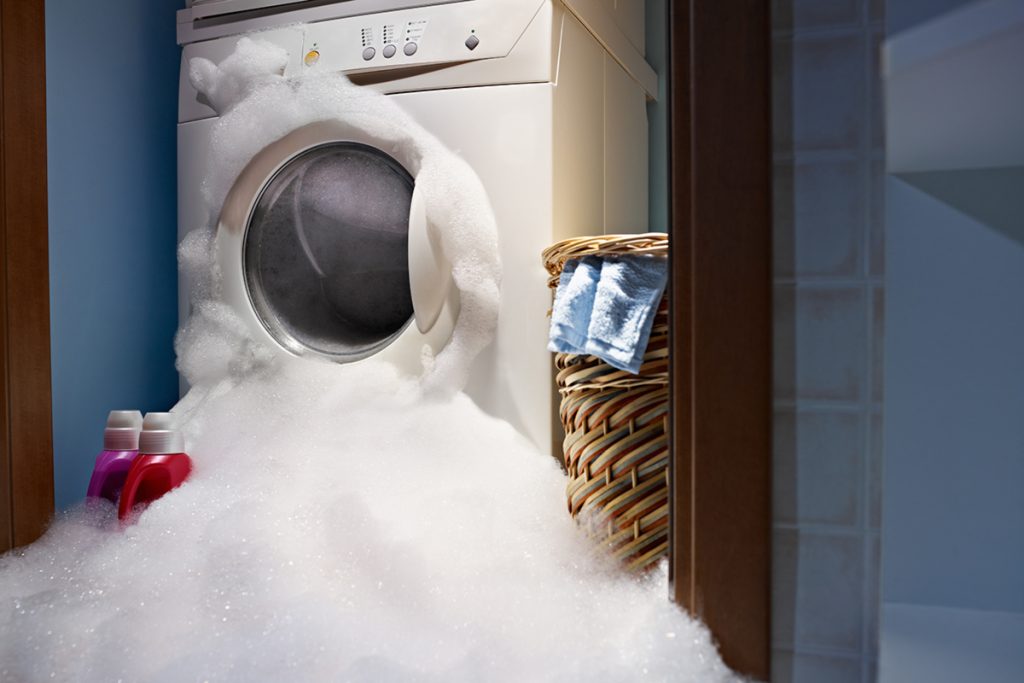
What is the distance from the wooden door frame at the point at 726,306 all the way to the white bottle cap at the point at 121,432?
36.4 inches

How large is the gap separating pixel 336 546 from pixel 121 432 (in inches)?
18.3

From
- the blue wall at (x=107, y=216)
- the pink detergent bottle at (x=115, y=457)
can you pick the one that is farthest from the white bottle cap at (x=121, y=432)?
the blue wall at (x=107, y=216)

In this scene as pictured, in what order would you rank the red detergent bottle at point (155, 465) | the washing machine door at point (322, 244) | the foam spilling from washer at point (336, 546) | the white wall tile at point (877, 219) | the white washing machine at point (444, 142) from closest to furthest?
the white wall tile at point (877, 219), the foam spilling from washer at point (336, 546), the red detergent bottle at point (155, 465), the white washing machine at point (444, 142), the washing machine door at point (322, 244)

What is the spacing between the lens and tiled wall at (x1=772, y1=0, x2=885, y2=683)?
637mm

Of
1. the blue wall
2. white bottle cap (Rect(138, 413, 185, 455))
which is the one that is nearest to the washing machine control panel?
the blue wall

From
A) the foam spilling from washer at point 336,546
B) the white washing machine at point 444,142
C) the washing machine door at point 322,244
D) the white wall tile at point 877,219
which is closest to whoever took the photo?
the white wall tile at point 877,219

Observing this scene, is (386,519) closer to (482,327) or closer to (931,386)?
(482,327)

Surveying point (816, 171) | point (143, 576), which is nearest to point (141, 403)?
point (143, 576)

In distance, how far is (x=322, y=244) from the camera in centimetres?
142

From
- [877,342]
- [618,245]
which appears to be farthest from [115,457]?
[877,342]

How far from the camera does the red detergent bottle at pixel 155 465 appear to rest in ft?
3.77

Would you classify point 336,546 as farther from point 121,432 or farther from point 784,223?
point 784,223

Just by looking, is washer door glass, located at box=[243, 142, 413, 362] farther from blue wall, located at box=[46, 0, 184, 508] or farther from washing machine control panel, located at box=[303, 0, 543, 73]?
blue wall, located at box=[46, 0, 184, 508]

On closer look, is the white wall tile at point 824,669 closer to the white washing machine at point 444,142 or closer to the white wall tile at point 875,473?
the white wall tile at point 875,473
